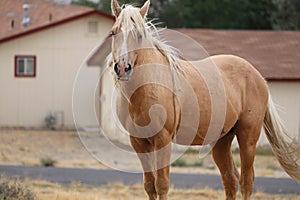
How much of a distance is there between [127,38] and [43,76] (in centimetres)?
2543

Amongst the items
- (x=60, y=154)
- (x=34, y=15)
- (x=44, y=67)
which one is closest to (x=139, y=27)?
(x=60, y=154)

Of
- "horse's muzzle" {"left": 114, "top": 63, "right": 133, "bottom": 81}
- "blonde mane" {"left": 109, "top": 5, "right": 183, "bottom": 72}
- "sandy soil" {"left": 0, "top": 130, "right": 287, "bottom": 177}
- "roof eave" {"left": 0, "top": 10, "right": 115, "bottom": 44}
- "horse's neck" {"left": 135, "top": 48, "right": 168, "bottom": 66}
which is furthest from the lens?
"roof eave" {"left": 0, "top": 10, "right": 115, "bottom": 44}

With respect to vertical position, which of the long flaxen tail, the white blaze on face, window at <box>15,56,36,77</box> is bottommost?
window at <box>15,56,36,77</box>

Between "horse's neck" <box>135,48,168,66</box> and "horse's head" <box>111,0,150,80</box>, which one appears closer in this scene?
"horse's head" <box>111,0,150,80</box>

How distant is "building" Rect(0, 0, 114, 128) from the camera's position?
31562 mm

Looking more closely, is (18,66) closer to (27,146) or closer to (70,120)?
(70,120)

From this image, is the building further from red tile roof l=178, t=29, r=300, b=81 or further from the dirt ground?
red tile roof l=178, t=29, r=300, b=81

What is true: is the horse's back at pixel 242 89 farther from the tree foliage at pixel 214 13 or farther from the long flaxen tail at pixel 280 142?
the tree foliage at pixel 214 13

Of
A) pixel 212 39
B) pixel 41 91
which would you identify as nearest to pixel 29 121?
pixel 41 91

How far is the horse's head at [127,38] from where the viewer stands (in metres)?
6.58

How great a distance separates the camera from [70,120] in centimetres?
3194

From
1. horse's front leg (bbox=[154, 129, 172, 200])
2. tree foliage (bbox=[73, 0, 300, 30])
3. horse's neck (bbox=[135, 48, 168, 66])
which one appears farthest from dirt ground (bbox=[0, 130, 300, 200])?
tree foliage (bbox=[73, 0, 300, 30])

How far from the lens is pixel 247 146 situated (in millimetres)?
8273

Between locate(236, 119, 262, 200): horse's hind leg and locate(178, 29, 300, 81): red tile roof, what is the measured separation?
15.4 m
